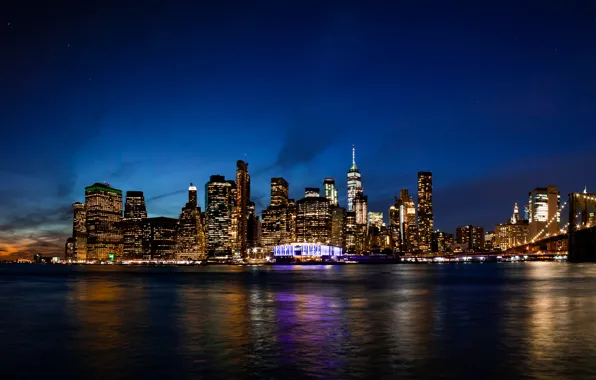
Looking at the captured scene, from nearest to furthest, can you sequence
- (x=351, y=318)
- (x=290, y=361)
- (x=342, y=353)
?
1. (x=290, y=361)
2. (x=342, y=353)
3. (x=351, y=318)

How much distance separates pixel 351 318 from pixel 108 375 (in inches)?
822

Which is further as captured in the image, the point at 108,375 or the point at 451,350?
the point at 451,350

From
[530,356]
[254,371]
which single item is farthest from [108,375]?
[530,356]

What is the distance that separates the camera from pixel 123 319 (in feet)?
135

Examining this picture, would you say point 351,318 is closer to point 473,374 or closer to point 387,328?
point 387,328

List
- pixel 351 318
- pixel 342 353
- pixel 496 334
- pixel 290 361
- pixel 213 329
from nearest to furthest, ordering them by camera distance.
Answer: pixel 290 361 < pixel 342 353 < pixel 496 334 < pixel 213 329 < pixel 351 318

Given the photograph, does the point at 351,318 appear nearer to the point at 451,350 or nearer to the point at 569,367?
the point at 451,350

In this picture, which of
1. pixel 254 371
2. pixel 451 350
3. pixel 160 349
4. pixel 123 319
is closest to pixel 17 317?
pixel 123 319

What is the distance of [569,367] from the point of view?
23.2 meters

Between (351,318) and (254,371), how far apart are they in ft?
61.0

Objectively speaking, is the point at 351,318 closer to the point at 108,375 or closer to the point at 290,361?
the point at 290,361

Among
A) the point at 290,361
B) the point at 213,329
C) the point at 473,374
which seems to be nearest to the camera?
the point at 473,374

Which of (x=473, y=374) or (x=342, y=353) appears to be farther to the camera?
(x=342, y=353)

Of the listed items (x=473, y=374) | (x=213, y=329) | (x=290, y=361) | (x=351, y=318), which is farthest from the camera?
(x=351, y=318)
